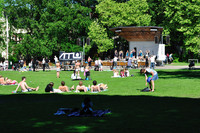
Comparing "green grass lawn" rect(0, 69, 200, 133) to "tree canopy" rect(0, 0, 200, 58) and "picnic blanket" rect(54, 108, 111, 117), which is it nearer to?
"picnic blanket" rect(54, 108, 111, 117)

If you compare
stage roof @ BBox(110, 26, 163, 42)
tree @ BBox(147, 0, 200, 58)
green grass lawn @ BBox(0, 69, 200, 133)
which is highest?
tree @ BBox(147, 0, 200, 58)

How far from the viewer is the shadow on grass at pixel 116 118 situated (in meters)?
9.39

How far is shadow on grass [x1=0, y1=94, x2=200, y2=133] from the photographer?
370 inches

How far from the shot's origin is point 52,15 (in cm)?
6262

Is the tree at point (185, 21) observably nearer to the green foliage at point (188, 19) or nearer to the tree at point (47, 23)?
the green foliage at point (188, 19)

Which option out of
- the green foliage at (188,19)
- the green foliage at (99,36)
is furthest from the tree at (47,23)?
the green foliage at (188,19)

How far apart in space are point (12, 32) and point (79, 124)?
5869cm

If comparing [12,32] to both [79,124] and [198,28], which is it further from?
[79,124]

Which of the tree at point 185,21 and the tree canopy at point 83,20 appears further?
the tree canopy at point 83,20

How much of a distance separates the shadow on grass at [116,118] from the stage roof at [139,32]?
3148 cm

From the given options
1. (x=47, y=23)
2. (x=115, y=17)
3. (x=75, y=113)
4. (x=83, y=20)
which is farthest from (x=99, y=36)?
(x=75, y=113)

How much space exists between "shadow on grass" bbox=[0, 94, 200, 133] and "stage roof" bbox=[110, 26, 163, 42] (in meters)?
31.5

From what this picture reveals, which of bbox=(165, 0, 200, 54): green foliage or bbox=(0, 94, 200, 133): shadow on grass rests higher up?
bbox=(165, 0, 200, 54): green foliage

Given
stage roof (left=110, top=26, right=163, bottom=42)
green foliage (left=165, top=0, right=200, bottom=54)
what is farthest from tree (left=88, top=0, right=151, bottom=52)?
stage roof (left=110, top=26, right=163, bottom=42)
